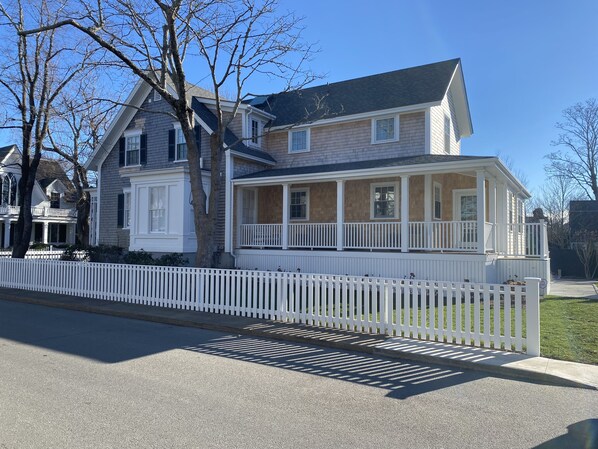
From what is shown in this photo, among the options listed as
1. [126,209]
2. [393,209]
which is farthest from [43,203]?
[393,209]

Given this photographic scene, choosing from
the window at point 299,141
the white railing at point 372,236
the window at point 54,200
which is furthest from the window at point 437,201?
the window at point 54,200

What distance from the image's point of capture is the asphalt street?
166 inches

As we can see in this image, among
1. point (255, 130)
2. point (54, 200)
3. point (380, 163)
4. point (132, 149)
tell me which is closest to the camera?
point (380, 163)

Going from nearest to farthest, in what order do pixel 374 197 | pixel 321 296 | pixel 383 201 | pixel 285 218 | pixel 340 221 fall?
pixel 321 296
pixel 340 221
pixel 285 218
pixel 383 201
pixel 374 197

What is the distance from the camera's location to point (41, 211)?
44969 millimetres

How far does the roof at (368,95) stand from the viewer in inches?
741

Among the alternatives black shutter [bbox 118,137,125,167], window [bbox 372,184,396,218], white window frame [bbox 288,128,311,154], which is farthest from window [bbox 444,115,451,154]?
black shutter [bbox 118,137,125,167]

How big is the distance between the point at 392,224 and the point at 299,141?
739cm

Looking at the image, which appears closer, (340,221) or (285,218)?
(340,221)

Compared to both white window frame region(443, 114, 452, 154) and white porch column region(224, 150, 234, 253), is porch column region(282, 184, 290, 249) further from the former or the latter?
white window frame region(443, 114, 452, 154)

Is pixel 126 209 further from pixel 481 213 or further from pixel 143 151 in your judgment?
pixel 481 213

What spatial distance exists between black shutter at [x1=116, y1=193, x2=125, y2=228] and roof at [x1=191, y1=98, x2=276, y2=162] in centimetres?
591

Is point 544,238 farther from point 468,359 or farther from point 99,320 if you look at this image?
point 99,320

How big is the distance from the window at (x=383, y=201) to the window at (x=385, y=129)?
6.72 ft
